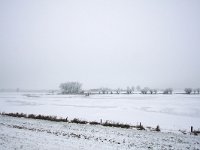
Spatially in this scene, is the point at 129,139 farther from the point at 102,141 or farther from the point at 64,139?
the point at 64,139

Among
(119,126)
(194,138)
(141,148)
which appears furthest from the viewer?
(119,126)

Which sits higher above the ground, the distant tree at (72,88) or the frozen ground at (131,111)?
the distant tree at (72,88)

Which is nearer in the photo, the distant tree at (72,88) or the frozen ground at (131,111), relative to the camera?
the frozen ground at (131,111)

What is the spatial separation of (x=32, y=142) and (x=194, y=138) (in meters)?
14.6

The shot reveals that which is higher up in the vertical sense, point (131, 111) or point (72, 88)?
point (72, 88)

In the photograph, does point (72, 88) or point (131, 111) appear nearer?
point (131, 111)

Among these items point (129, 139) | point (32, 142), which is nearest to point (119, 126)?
point (129, 139)

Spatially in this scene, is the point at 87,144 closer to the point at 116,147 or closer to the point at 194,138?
the point at 116,147

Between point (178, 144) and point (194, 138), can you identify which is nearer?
point (178, 144)

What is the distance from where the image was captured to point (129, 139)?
64.6 feet

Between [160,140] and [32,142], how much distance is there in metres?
10.8

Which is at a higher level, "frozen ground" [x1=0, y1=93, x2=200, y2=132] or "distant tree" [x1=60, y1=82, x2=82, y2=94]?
"distant tree" [x1=60, y1=82, x2=82, y2=94]

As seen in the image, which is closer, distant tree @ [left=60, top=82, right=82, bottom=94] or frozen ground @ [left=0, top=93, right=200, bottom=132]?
frozen ground @ [left=0, top=93, right=200, bottom=132]

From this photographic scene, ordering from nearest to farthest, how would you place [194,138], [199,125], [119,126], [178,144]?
[178,144] → [194,138] → [119,126] → [199,125]
